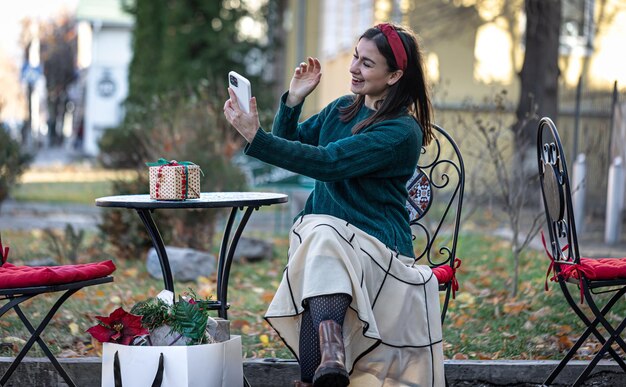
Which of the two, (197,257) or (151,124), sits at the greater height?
(151,124)

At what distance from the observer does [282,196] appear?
178 inches

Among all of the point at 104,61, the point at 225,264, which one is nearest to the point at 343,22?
the point at 225,264

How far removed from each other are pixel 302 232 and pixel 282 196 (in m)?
0.57

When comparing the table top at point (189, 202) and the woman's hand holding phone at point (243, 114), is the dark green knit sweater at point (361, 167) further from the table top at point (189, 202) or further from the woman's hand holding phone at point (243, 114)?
the table top at point (189, 202)

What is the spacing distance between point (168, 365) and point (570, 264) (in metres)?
1.69

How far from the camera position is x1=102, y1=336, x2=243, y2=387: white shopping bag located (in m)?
3.88

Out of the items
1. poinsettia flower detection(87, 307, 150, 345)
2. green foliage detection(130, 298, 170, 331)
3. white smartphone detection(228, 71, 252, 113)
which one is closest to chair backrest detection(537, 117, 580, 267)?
white smartphone detection(228, 71, 252, 113)

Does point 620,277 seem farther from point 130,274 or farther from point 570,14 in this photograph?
point 570,14

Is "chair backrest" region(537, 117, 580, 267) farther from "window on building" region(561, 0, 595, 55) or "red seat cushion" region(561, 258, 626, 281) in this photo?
"window on building" region(561, 0, 595, 55)

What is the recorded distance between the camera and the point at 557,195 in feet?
14.4

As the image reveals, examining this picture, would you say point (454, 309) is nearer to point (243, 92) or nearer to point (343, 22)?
point (243, 92)

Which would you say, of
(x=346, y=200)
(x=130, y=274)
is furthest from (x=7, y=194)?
(x=346, y=200)

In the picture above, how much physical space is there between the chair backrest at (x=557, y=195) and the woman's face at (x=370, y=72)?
701mm

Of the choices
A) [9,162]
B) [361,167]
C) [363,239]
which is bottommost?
[9,162]
